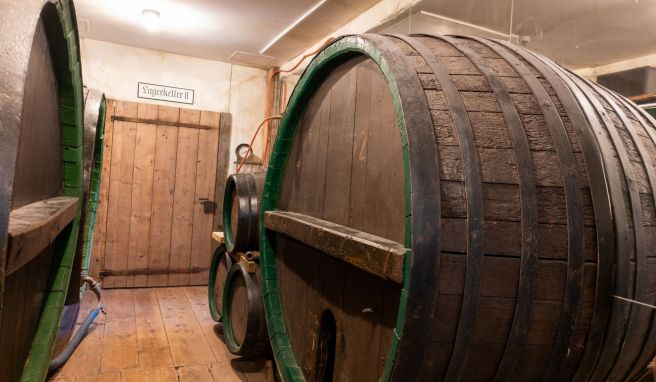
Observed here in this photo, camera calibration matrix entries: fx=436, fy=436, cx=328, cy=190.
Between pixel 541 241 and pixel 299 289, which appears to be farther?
pixel 299 289

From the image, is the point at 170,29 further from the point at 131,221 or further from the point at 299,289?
the point at 299,289

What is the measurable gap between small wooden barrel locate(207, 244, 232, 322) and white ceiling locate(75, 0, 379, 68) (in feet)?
7.41

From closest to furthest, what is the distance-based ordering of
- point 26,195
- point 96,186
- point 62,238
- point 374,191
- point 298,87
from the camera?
point 26,195 → point 374,191 → point 62,238 → point 298,87 → point 96,186

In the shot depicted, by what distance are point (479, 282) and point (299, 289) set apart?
A: 1121mm

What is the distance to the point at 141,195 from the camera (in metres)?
5.62

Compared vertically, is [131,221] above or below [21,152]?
below

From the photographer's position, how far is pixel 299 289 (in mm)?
1939

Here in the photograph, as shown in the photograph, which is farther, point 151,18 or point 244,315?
point 151,18

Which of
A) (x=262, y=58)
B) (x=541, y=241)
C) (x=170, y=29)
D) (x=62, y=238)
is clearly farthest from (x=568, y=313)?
(x=262, y=58)

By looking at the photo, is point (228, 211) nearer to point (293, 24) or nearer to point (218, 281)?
point (218, 281)

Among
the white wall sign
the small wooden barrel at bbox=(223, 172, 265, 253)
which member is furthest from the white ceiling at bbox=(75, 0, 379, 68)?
the small wooden barrel at bbox=(223, 172, 265, 253)

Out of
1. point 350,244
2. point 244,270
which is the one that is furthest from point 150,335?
point 350,244

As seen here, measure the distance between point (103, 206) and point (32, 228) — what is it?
203 inches

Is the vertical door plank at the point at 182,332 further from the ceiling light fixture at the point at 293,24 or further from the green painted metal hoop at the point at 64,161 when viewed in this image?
the ceiling light fixture at the point at 293,24
